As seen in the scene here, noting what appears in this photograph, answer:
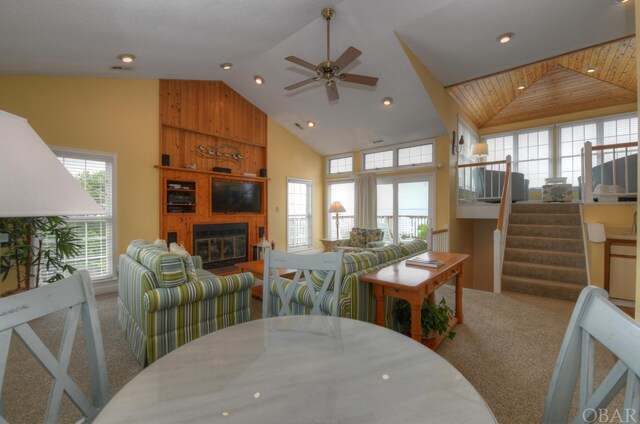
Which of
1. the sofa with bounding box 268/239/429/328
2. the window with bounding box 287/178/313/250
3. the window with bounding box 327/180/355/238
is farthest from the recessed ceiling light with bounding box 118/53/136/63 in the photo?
the window with bounding box 327/180/355/238

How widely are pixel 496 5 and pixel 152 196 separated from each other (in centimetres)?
575

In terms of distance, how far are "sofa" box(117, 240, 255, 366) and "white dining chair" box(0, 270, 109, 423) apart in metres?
1.25

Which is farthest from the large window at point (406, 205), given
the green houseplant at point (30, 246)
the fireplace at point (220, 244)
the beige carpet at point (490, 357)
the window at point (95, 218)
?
the green houseplant at point (30, 246)

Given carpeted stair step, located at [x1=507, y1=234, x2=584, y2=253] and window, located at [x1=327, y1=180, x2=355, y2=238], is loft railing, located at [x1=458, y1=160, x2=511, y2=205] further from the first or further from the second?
window, located at [x1=327, y1=180, x2=355, y2=238]

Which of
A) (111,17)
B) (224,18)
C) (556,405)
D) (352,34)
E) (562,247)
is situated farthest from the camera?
(562,247)

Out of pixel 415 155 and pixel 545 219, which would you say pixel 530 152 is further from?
pixel 415 155

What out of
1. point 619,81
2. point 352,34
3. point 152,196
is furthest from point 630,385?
point 619,81

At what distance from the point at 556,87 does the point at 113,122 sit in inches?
336

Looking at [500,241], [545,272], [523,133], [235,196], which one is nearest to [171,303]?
[235,196]

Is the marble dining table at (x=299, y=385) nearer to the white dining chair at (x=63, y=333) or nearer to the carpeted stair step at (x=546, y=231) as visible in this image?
the white dining chair at (x=63, y=333)

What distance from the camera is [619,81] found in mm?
5586

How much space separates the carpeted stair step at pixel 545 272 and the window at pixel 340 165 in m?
4.20

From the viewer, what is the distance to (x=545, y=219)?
16.8 ft

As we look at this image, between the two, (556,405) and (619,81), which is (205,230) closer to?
(556,405)
